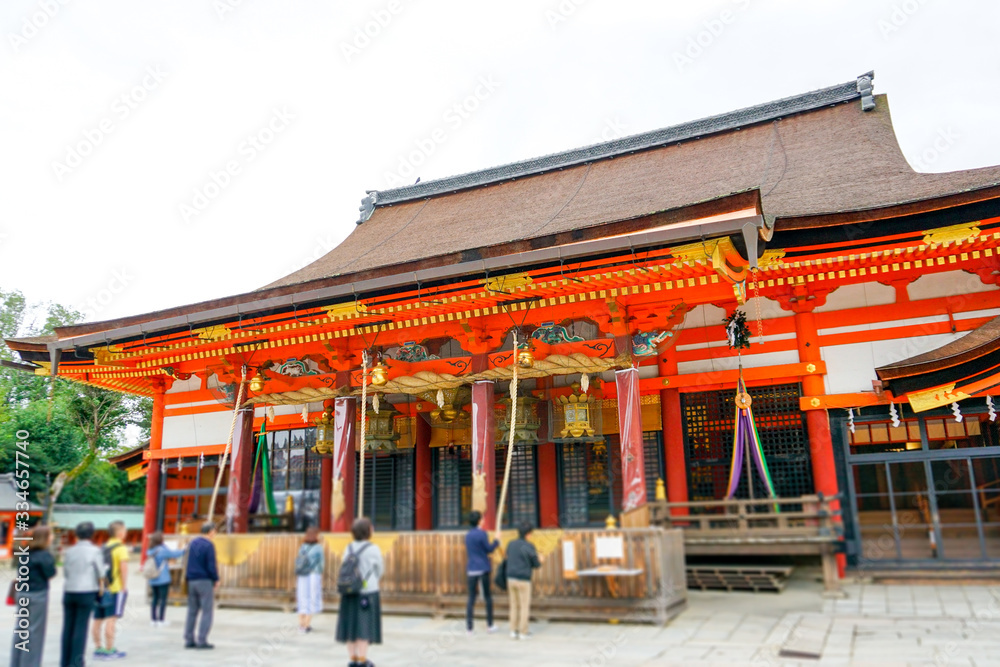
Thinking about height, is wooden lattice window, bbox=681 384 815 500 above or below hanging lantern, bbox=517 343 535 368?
below

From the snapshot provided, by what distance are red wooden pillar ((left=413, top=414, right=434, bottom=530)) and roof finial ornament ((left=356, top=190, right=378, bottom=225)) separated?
8.81 metres

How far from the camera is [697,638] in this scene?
716cm

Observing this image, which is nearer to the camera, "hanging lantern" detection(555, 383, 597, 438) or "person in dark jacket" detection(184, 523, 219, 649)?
"person in dark jacket" detection(184, 523, 219, 649)

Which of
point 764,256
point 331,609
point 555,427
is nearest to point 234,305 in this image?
point 331,609

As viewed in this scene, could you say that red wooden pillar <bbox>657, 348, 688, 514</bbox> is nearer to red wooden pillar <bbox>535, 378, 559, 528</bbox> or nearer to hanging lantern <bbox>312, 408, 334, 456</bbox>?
red wooden pillar <bbox>535, 378, 559, 528</bbox>

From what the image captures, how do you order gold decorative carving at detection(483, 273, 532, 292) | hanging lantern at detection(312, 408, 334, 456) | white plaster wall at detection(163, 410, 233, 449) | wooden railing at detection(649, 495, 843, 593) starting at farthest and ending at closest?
white plaster wall at detection(163, 410, 233, 449), hanging lantern at detection(312, 408, 334, 456), gold decorative carving at detection(483, 273, 532, 292), wooden railing at detection(649, 495, 843, 593)

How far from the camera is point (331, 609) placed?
9.30 meters

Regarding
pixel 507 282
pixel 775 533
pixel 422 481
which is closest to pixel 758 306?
pixel 775 533

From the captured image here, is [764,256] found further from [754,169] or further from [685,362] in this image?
[754,169]

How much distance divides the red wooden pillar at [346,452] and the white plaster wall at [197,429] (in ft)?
14.8

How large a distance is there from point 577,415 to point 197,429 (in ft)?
29.5

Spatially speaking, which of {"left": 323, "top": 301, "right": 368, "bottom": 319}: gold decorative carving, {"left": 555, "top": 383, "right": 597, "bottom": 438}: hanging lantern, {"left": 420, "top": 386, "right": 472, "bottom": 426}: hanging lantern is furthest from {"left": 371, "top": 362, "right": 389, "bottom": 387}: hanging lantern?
{"left": 555, "top": 383, "right": 597, "bottom": 438}: hanging lantern

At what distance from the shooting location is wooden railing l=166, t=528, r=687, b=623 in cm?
801

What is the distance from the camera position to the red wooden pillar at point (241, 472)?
12789 millimetres
